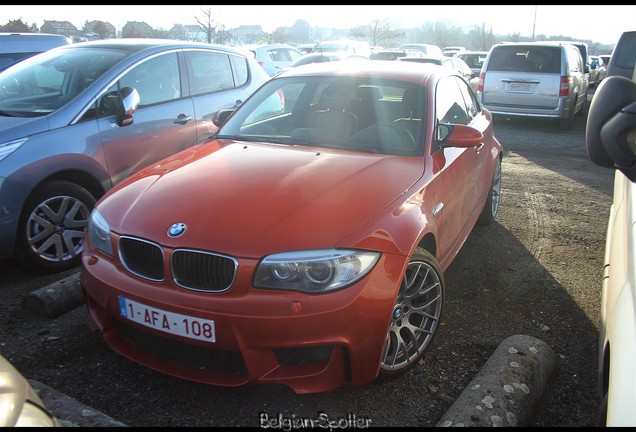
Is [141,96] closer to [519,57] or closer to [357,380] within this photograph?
[357,380]

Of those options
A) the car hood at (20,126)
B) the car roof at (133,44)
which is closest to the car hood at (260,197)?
the car hood at (20,126)

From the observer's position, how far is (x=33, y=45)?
8570 millimetres

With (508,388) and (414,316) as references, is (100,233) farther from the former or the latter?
(508,388)

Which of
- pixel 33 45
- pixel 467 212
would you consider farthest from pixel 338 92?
pixel 33 45

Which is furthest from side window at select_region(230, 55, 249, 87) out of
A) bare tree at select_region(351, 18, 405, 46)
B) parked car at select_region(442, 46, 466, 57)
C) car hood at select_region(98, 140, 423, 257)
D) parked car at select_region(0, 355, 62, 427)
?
bare tree at select_region(351, 18, 405, 46)

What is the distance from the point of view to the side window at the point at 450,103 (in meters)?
3.82

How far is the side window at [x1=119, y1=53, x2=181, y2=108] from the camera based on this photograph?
4617mm

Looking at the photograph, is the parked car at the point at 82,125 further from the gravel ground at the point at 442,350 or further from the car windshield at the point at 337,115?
the gravel ground at the point at 442,350

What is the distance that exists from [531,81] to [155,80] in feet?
28.6

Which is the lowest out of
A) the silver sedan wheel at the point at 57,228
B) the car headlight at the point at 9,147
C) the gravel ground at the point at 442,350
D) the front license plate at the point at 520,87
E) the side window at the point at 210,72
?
the gravel ground at the point at 442,350

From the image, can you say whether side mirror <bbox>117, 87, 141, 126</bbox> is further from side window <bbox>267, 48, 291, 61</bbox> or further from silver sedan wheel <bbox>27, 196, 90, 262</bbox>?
side window <bbox>267, 48, 291, 61</bbox>

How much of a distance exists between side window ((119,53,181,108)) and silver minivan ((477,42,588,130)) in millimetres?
8341

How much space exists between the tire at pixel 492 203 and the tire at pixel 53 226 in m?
3.50

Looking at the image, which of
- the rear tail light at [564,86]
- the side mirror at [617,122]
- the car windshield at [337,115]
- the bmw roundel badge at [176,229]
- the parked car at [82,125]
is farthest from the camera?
the rear tail light at [564,86]
